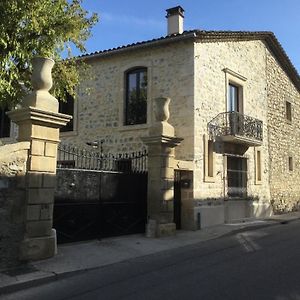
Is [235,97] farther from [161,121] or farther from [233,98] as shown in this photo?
[161,121]

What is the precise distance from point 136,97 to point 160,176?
5.15 metres

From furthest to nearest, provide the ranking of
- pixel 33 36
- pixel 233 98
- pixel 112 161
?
pixel 233 98 → pixel 112 161 → pixel 33 36

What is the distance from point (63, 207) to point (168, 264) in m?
2.99

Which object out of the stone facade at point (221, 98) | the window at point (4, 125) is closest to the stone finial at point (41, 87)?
the stone facade at point (221, 98)

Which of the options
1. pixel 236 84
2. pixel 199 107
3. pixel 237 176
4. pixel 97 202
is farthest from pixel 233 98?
pixel 97 202

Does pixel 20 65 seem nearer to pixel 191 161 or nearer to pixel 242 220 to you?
pixel 191 161

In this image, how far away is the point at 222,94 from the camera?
16484 mm

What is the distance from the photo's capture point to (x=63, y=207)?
33.3 ft

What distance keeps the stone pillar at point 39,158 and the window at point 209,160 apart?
23.5 ft

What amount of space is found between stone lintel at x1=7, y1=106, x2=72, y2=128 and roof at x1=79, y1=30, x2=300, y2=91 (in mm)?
7459

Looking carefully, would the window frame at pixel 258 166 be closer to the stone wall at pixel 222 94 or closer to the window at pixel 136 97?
the stone wall at pixel 222 94

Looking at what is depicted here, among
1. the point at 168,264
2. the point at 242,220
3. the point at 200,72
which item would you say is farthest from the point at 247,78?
the point at 168,264

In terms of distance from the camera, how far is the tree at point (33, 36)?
379 inches

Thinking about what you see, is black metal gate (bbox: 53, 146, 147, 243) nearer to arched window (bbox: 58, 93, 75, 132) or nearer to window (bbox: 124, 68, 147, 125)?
window (bbox: 124, 68, 147, 125)
